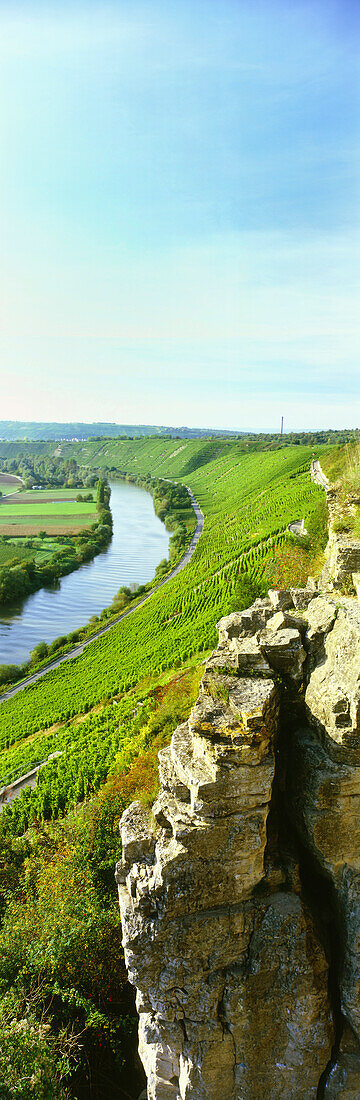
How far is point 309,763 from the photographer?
8.96 metres

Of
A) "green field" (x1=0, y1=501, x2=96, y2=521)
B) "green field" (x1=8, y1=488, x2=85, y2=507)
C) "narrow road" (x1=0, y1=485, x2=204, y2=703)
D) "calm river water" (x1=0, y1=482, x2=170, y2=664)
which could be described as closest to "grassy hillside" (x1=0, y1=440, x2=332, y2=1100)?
"narrow road" (x1=0, y1=485, x2=204, y2=703)

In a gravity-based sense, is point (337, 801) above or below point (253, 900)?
above

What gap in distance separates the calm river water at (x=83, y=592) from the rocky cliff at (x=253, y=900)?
54979 mm

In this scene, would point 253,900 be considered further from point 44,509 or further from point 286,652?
point 44,509

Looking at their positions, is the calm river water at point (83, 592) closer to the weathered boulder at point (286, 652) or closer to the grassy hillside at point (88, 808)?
the grassy hillside at point (88, 808)

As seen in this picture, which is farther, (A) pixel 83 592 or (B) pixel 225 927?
(A) pixel 83 592

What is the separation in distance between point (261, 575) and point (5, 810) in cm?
2655

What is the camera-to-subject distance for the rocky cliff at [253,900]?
8617mm

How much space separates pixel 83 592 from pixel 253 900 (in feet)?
255

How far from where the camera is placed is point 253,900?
9.19 metres

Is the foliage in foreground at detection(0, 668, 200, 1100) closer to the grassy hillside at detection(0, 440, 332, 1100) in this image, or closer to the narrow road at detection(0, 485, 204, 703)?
the grassy hillside at detection(0, 440, 332, 1100)

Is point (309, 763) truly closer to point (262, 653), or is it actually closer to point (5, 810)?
point (262, 653)

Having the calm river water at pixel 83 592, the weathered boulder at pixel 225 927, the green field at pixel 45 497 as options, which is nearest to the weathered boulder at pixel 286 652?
the weathered boulder at pixel 225 927

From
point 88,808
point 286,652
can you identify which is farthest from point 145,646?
point 286,652
